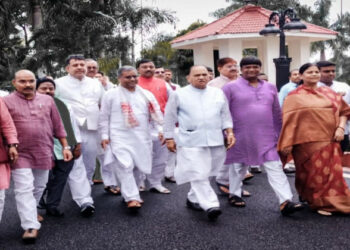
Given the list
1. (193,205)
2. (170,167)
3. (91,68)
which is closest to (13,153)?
(193,205)

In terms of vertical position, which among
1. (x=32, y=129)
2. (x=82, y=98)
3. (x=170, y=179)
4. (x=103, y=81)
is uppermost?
(x=103, y=81)

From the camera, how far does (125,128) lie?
584 cm

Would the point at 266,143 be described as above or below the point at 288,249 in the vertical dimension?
above

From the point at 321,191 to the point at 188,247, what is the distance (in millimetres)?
1705

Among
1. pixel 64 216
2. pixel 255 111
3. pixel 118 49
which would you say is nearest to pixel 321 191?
pixel 255 111

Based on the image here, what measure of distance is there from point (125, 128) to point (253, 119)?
59.5 inches

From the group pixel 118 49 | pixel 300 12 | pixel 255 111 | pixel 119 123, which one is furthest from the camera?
pixel 300 12

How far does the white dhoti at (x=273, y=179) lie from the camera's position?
5.10 metres

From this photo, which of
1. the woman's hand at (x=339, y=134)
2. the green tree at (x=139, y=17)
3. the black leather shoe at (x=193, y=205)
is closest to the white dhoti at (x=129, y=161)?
the black leather shoe at (x=193, y=205)

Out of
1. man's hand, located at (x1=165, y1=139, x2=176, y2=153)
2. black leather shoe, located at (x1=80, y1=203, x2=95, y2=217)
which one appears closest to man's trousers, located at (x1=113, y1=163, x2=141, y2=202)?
black leather shoe, located at (x1=80, y1=203, x2=95, y2=217)

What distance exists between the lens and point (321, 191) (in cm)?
513

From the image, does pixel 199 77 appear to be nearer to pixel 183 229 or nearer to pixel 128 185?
pixel 128 185

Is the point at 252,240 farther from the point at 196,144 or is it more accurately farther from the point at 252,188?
the point at 252,188

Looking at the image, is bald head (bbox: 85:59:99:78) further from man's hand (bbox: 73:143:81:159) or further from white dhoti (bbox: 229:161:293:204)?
white dhoti (bbox: 229:161:293:204)
